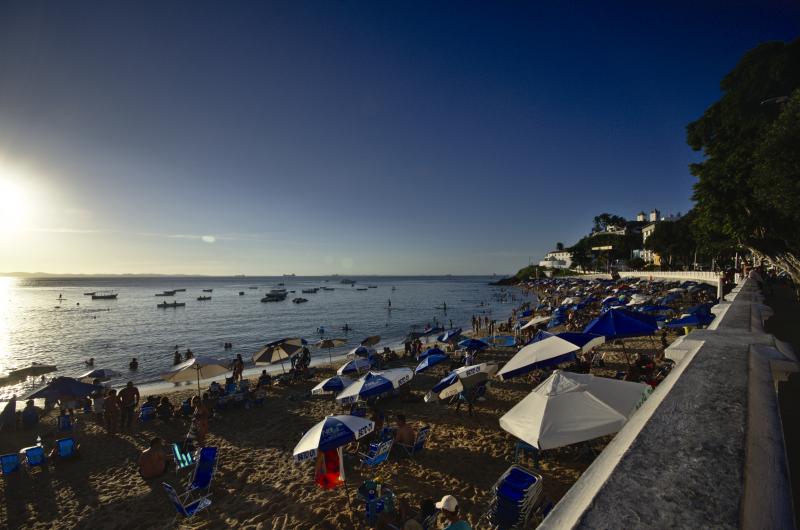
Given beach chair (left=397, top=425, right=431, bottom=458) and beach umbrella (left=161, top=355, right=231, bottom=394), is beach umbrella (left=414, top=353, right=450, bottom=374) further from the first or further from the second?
beach umbrella (left=161, top=355, right=231, bottom=394)

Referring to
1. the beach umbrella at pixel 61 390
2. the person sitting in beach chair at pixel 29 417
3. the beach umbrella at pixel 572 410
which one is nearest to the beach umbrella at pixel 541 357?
the beach umbrella at pixel 572 410

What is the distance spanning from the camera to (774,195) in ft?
47.8

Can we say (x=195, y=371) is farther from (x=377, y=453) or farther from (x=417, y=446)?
(x=417, y=446)

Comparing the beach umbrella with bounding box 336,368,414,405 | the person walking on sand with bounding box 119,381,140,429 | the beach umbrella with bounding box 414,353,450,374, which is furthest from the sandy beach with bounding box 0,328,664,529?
the beach umbrella with bounding box 336,368,414,405

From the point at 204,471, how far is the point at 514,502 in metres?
7.19

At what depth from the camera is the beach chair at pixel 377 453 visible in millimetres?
8508

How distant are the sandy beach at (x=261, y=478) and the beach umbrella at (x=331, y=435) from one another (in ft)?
5.49

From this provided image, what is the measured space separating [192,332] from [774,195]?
49075 millimetres

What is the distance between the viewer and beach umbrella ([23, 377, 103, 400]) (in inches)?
488

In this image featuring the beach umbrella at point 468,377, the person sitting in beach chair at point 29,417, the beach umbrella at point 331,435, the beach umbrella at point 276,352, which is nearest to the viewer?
the beach umbrella at point 331,435

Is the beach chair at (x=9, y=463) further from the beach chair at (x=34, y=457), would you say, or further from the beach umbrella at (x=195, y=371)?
the beach umbrella at (x=195, y=371)

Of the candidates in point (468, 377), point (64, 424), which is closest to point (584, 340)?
point (468, 377)

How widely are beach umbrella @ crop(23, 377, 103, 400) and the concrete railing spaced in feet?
55.2

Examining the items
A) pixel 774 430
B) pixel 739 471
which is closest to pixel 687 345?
pixel 774 430
